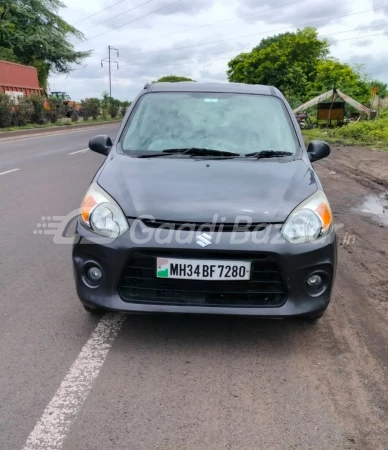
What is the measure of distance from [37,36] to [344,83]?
966 inches

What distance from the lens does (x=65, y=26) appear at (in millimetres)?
46844

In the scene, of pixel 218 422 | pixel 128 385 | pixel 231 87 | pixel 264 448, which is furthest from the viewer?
pixel 231 87

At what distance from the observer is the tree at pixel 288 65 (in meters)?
49.3

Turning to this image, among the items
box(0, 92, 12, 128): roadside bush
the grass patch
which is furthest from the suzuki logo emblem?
box(0, 92, 12, 128): roadside bush

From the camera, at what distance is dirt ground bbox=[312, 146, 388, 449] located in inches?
106

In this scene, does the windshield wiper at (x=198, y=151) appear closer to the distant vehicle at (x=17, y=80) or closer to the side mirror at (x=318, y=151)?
the side mirror at (x=318, y=151)

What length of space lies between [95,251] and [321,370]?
1.53 metres

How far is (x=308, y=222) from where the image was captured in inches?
131

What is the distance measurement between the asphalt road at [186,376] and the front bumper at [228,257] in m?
0.31

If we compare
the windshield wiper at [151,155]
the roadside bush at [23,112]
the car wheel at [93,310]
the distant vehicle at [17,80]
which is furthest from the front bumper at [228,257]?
the distant vehicle at [17,80]

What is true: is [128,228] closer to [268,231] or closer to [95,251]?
[95,251]

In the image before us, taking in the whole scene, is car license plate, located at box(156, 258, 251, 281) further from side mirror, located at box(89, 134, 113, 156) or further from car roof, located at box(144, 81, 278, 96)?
car roof, located at box(144, 81, 278, 96)

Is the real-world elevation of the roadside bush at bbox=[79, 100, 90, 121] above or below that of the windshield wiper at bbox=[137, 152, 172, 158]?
below

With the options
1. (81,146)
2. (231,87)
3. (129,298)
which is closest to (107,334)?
(129,298)
